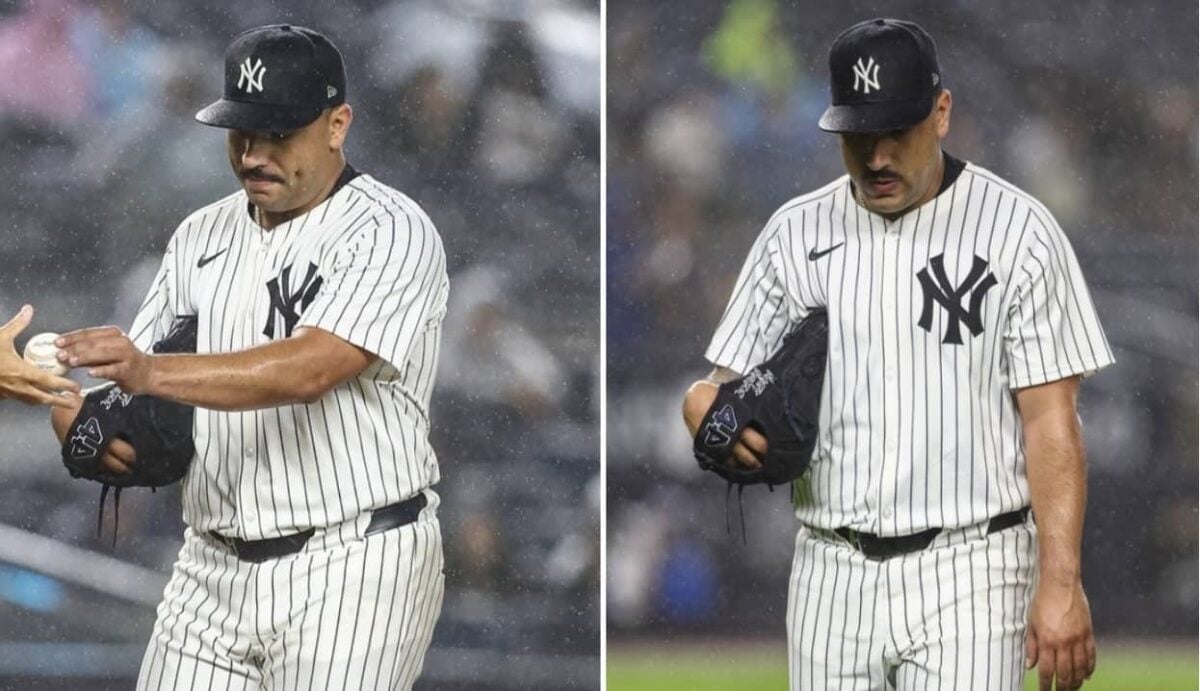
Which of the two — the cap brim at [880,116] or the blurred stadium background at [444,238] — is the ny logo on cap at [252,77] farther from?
the blurred stadium background at [444,238]

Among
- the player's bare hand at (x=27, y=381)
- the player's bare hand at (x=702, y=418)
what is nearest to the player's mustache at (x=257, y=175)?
the player's bare hand at (x=27, y=381)

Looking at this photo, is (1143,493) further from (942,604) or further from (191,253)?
(191,253)

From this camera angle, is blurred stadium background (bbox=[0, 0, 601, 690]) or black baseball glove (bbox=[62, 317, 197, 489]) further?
blurred stadium background (bbox=[0, 0, 601, 690])

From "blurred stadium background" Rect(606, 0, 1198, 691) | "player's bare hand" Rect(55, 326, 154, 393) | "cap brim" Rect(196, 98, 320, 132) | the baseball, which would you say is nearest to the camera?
"player's bare hand" Rect(55, 326, 154, 393)

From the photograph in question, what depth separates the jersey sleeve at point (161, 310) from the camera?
3598mm

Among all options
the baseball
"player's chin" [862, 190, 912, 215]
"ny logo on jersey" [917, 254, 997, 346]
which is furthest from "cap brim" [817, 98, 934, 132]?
the baseball

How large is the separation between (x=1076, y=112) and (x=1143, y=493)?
0.99 m

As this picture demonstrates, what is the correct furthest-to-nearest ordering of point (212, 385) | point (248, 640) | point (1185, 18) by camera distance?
point (1185, 18) < point (248, 640) < point (212, 385)

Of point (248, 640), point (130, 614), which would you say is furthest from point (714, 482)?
point (248, 640)

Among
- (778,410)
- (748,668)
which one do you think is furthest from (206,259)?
(748,668)

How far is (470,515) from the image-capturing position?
5094 mm

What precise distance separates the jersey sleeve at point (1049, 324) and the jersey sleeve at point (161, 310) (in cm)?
152

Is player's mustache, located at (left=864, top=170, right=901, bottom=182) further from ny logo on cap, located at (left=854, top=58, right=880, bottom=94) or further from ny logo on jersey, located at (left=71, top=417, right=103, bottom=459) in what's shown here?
ny logo on jersey, located at (left=71, top=417, right=103, bottom=459)

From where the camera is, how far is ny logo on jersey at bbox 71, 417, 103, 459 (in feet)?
11.2
